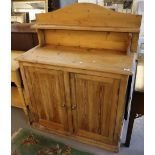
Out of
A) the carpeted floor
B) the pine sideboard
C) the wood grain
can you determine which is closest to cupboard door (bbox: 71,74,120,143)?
the pine sideboard

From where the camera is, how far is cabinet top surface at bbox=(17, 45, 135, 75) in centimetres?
116

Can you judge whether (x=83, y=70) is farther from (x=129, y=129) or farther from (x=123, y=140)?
(x=123, y=140)

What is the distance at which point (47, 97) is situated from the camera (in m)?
1.50

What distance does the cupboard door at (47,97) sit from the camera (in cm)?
138

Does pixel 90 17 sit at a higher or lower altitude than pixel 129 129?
higher

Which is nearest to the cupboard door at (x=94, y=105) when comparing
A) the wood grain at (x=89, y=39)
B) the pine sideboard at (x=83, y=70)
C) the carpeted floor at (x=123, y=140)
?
the pine sideboard at (x=83, y=70)

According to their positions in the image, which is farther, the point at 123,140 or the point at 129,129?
the point at 123,140

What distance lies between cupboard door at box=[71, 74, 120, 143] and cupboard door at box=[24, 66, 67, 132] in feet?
0.38

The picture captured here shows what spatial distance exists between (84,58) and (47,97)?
0.48m

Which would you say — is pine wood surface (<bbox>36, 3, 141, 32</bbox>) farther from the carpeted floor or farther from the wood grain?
the carpeted floor

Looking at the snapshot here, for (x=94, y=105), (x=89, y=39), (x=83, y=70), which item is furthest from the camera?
(x=89, y=39)

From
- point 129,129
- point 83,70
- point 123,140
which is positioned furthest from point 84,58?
point 123,140

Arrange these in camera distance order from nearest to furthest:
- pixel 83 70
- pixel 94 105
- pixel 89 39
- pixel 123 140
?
pixel 83 70
pixel 94 105
pixel 89 39
pixel 123 140
